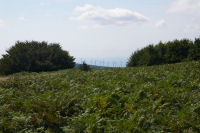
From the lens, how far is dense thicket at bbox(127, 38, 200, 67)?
2239 cm

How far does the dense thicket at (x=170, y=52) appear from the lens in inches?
882

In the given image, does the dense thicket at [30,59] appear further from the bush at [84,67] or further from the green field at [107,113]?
the green field at [107,113]

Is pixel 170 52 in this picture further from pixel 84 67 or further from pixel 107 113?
pixel 107 113

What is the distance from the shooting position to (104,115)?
203 inches

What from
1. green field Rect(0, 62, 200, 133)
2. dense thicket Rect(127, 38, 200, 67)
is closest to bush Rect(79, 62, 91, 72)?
dense thicket Rect(127, 38, 200, 67)

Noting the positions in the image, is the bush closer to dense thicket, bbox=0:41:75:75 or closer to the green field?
dense thicket, bbox=0:41:75:75

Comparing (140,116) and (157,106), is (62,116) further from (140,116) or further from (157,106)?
(157,106)

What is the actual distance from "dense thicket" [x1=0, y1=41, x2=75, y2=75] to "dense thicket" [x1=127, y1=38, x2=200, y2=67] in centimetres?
857

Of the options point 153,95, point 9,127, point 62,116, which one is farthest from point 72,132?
point 153,95

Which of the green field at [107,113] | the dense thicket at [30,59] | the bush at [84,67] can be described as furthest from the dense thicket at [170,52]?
the green field at [107,113]

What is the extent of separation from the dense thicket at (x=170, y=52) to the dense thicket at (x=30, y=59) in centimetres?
857

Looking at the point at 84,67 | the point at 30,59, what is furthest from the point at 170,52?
the point at 30,59

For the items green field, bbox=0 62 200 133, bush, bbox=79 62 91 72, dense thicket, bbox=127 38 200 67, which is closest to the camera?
green field, bbox=0 62 200 133

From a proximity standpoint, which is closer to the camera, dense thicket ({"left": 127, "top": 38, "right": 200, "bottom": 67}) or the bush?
the bush
